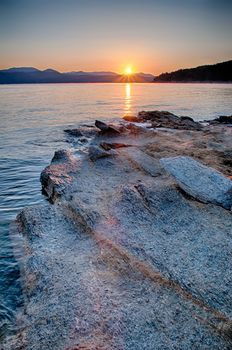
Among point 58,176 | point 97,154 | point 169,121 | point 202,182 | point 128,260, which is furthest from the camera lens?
point 169,121

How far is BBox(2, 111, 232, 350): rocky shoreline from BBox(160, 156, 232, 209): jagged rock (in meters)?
0.03

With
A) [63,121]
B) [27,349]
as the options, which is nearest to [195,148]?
[27,349]

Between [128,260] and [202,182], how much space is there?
426 centimetres

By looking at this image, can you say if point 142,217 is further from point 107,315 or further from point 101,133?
point 101,133

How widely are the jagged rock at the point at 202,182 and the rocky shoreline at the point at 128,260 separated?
3 cm

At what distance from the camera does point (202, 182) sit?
30.4ft

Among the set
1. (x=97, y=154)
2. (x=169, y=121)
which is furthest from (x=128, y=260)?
(x=169, y=121)

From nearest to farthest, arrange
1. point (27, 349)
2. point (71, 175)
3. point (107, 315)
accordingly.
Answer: point (27, 349) → point (107, 315) → point (71, 175)

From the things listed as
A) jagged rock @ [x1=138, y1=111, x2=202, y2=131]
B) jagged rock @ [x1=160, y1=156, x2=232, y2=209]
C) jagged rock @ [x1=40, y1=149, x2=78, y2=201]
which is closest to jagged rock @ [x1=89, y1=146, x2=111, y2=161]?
jagged rock @ [x1=40, y1=149, x2=78, y2=201]

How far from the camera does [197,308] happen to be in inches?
190

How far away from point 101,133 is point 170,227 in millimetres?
13126

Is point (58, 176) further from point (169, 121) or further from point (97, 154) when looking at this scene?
point (169, 121)

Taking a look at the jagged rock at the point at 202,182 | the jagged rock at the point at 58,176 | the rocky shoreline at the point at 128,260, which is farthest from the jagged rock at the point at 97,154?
the jagged rock at the point at 202,182

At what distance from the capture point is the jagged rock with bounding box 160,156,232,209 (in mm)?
8570
